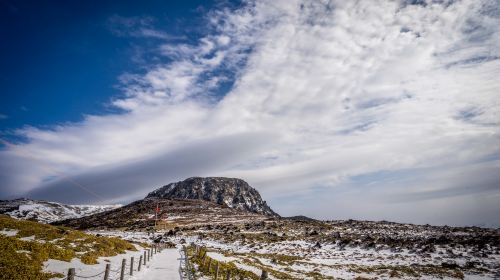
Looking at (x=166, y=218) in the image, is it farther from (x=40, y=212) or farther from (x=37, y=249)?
(x=37, y=249)

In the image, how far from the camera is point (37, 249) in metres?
20.6

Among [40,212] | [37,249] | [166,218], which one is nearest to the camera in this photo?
[37,249]

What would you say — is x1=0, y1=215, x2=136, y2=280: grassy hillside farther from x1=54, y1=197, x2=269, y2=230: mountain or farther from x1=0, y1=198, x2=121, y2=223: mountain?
x1=0, y1=198, x2=121, y2=223: mountain

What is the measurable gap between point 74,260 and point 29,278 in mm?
8078

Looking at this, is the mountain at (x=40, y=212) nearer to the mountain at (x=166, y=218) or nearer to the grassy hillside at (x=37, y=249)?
the mountain at (x=166, y=218)

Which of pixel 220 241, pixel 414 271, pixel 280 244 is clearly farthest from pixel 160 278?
pixel 220 241

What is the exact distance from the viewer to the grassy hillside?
16156 mm

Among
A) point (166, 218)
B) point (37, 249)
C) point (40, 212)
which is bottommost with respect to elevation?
point (166, 218)

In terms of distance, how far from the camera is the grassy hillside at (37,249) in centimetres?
1616

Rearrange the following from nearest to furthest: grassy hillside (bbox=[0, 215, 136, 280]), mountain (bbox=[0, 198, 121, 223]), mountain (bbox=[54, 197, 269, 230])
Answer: grassy hillside (bbox=[0, 215, 136, 280]) < mountain (bbox=[54, 197, 269, 230]) < mountain (bbox=[0, 198, 121, 223])

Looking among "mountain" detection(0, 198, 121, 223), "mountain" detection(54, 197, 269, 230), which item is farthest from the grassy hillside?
"mountain" detection(0, 198, 121, 223)

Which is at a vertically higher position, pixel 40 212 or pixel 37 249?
pixel 40 212

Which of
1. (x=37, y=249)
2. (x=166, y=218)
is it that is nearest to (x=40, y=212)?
(x=166, y=218)

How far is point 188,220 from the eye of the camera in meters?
117
